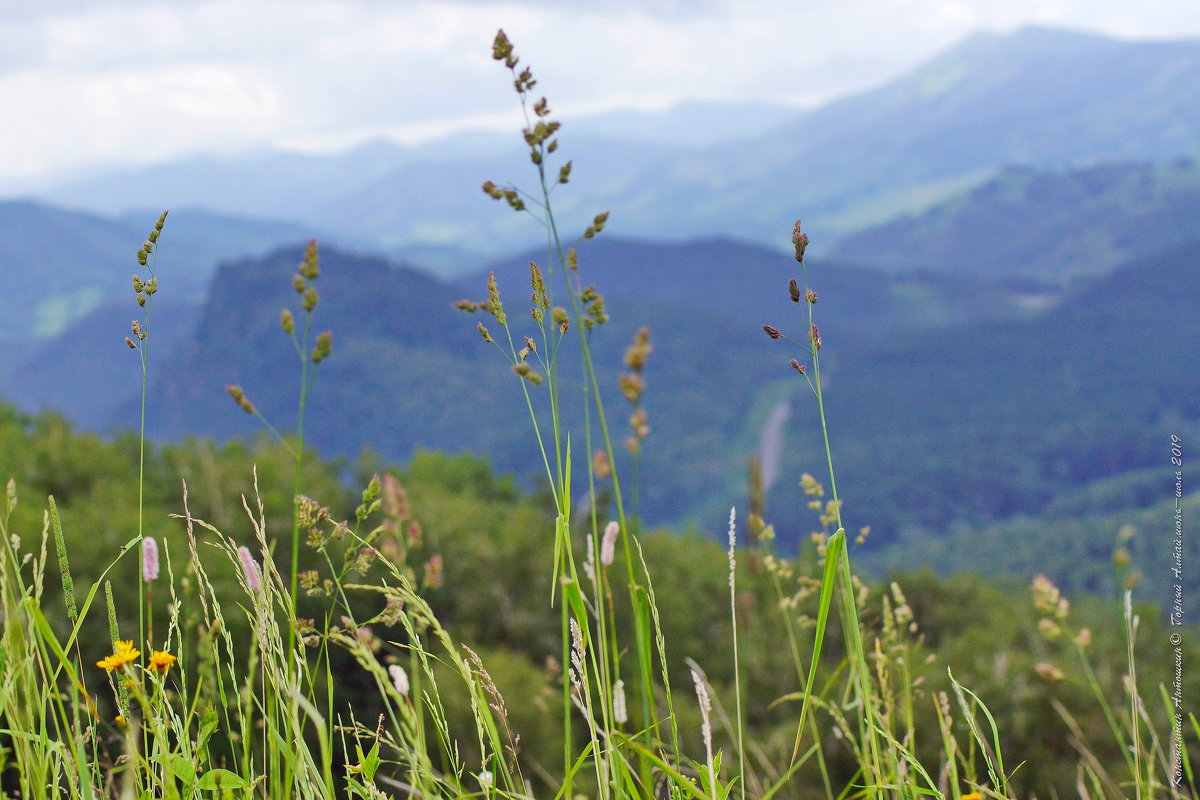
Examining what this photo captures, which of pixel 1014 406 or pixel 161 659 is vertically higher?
pixel 161 659

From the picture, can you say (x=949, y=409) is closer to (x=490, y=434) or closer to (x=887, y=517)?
(x=887, y=517)

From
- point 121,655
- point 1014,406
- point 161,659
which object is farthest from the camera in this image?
point 1014,406

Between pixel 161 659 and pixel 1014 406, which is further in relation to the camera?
pixel 1014 406

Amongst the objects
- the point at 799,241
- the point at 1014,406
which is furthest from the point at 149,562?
the point at 1014,406

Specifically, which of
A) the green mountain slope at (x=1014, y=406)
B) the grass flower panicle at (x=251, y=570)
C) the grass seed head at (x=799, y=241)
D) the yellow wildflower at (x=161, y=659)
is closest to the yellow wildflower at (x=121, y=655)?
the yellow wildflower at (x=161, y=659)

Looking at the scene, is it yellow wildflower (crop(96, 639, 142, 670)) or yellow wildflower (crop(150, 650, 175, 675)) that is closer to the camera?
yellow wildflower (crop(96, 639, 142, 670))

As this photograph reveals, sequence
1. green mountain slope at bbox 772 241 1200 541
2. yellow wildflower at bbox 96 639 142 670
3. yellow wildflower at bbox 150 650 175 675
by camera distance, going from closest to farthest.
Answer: yellow wildflower at bbox 96 639 142 670, yellow wildflower at bbox 150 650 175 675, green mountain slope at bbox 772 241 1200 541

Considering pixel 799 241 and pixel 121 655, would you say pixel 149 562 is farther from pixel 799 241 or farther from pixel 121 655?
pixel 799 241

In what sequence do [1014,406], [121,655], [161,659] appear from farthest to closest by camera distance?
[1014,406], [161,659], [121,655]

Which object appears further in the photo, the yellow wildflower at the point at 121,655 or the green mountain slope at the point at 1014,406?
the green mountain slope at the point at 1014,406

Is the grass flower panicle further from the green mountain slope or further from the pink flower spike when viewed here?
the green mountain slope

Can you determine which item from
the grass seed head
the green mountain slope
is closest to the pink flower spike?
the grass seed head

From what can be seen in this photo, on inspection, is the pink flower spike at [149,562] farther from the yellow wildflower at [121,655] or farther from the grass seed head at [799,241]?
the grass seed head at [799,241]

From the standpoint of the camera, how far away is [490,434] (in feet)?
535
